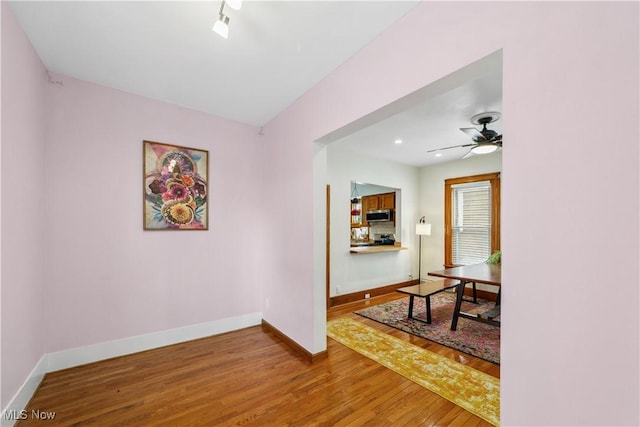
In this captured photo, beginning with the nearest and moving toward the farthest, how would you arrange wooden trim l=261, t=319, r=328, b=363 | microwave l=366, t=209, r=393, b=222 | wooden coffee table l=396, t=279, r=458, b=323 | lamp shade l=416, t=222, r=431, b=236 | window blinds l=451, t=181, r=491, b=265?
wooden trim l=261, t=319, r=328, b=363, wooden coffee table l=396, t=279, r=458, b=323, window blinds l=451, t=181, r=491, b=265, lamp shade l=416, t=222, r=431, b=236, microwave l=366, t=209, r=393, b=222

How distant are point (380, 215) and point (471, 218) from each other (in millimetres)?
1858

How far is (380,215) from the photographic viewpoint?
6133 mm

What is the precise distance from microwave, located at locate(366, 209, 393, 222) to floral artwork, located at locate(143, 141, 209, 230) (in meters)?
4.01

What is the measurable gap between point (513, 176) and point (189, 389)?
2.77 meters

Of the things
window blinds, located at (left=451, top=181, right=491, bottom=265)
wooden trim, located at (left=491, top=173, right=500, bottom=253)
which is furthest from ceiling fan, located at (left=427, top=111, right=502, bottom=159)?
window blinds, located at (left=451, top=181, right=491, bottom=265)

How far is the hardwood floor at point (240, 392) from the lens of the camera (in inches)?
72.7

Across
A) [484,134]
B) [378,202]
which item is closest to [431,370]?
[484,134]

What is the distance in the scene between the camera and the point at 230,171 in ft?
11.3

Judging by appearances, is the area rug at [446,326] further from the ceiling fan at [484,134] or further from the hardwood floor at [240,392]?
the ceiling fan at [484,134]

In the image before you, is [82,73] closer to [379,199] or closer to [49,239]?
[49,239]

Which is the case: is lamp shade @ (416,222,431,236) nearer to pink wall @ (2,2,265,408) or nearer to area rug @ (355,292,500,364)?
area rug @ (355,292,500,364)

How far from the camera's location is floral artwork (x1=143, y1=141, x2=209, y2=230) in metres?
2.88

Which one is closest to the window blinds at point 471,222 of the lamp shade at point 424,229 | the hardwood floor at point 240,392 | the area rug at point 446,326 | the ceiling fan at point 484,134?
the lamp shade at point 424,229

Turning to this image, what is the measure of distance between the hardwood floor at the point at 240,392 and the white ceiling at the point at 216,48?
2.24m
